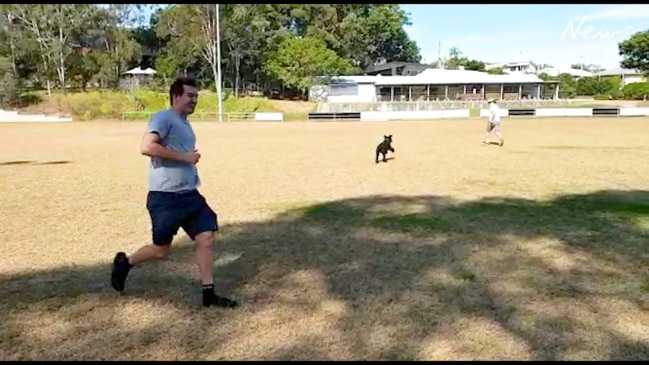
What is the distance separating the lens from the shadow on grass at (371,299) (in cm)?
339

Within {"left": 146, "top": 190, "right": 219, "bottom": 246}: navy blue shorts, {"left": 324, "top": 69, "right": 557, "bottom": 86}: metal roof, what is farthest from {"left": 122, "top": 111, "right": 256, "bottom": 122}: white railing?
{"left": 146, "top": 190, "right": 219, "bottom": 246}: navy blue shorts

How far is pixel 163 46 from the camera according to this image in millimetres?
62281

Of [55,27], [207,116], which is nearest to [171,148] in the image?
[207,116]

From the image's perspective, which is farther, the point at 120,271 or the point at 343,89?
the point at 343,89

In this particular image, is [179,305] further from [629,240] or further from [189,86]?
[629,240]

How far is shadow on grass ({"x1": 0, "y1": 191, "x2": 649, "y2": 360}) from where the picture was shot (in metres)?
3.39

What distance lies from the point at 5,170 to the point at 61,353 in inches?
434

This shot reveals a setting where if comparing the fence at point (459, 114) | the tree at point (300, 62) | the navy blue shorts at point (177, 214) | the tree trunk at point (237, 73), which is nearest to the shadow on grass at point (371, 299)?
the navy blue shorts at point (177, 214)

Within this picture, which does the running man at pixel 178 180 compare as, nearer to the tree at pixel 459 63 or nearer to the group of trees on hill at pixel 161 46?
the group of trees on hill at pixel 161 46

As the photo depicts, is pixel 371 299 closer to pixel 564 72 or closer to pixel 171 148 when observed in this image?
pixel 171 148

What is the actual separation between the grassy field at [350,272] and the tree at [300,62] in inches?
1790

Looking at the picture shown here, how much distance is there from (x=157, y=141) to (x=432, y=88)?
2351 inches

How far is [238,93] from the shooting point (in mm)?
60094

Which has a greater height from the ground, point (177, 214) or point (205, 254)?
point (177, 214)
